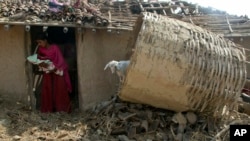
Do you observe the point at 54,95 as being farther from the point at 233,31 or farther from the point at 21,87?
the point at 233,31

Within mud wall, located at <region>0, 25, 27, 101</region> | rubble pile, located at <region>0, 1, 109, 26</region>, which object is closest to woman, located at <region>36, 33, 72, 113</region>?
mud wall, located at <region>0, 25, 27, 101</region>

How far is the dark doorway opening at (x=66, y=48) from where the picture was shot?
451 inches

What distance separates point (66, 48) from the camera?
39.2 feet

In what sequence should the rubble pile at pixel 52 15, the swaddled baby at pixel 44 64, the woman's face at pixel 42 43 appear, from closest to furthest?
the rubble pile at pixel 52 15
the swaddled baby at pixel 44 64
the woman's face at pixel 42 43

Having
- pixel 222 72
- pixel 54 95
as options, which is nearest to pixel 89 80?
pixel 54 95

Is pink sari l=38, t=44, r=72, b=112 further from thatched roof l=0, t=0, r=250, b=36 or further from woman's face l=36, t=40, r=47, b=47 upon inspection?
thatched roof l=0, t=0, r=250, b=36

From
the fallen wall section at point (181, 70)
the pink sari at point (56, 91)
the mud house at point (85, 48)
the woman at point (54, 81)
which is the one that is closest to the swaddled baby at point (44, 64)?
the woman at point (54, 81)

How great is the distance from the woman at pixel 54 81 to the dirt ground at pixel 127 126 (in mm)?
1175

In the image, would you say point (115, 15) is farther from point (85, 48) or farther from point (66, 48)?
point (66, 48)

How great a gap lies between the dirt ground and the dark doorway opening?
1846mm

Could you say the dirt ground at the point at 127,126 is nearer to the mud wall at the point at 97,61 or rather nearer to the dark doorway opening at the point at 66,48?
the mud wall at the point at 97,61

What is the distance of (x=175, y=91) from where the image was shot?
28.9ft

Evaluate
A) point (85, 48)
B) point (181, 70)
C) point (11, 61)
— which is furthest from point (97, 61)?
point (181, 70)

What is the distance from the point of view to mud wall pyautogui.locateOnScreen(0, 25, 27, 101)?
10.9 metres
